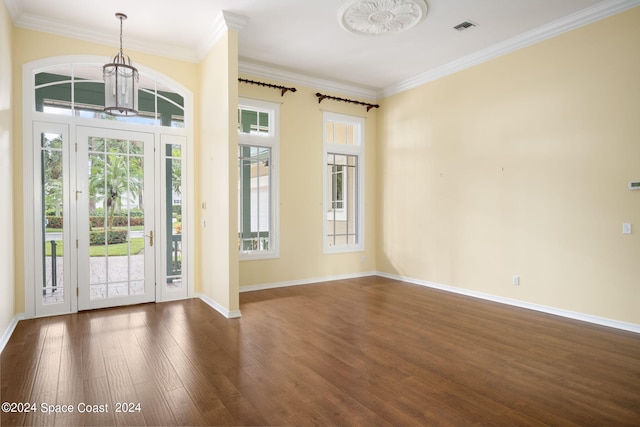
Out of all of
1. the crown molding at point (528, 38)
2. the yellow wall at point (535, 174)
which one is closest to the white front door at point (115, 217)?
the yellow wall at point (535, 174)

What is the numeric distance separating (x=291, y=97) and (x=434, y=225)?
3071mm

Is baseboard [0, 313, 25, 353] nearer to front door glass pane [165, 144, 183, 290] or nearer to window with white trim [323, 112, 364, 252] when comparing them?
front door glass pane [165, 144, 183, 290]

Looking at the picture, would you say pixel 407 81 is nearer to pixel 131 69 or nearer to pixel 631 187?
pixel 631 187

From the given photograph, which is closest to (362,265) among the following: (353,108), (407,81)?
(353,108)

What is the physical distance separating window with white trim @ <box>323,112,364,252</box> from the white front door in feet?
9.27

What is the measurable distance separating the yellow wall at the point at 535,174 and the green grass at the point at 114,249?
162 inches

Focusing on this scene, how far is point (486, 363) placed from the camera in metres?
3.04

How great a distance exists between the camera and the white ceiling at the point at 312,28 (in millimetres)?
3947

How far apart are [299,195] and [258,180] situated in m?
0.73

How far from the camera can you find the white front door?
4.49 metres

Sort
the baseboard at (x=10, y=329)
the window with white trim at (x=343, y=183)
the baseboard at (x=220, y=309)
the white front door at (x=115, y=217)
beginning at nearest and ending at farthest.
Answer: the baseboard at (x=10, y=329), the baseboard at (x=220, y=309), the white front door at (x=115, y=217), the window with white trim at (x=343, y=183)

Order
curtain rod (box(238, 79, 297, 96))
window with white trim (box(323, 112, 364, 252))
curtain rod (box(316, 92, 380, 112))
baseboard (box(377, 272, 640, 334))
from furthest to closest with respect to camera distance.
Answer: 1. window with white trim (box(323, 112, 364, 252))
2. curtain rod (box(316, 92, 380, 112))
3. curtain rod (box(238, 79, 297, 96))
4. baseboard (box(377, 272, 640, 334))

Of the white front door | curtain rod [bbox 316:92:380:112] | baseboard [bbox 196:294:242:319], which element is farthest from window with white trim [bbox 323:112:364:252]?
the white front door

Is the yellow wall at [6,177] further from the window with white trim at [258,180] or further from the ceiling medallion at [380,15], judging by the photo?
the ceiling medallion at [380,15]
